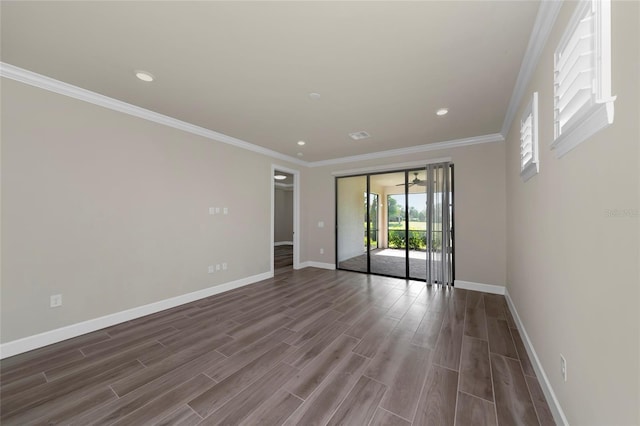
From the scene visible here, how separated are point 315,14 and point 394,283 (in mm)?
4359

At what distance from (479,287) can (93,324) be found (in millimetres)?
5643

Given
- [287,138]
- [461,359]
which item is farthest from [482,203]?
[287,138]

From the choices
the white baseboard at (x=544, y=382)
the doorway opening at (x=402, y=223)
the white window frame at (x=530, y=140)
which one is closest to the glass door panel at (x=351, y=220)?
the doorway opening at (x=402, y=223)

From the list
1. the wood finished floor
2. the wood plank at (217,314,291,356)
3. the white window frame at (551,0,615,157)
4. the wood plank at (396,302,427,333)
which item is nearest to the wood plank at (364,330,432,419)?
the wood finished floor

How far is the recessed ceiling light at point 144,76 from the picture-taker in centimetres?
238

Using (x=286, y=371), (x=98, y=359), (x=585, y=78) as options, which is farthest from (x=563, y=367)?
(x=98, y=359)

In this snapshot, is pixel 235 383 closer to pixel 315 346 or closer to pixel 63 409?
pixel 315 346

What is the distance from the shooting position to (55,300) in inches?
99.5

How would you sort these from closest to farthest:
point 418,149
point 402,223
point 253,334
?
1. point 253,334
2. point 418,149
3. point 402,223

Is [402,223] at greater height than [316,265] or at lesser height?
greater

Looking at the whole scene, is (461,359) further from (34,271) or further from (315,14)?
(34,271)

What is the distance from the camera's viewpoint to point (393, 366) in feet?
6.95

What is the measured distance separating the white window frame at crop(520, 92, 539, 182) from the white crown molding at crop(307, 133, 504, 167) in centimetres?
173

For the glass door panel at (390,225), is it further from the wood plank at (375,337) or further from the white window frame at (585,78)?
the white window frame at (585,78)
